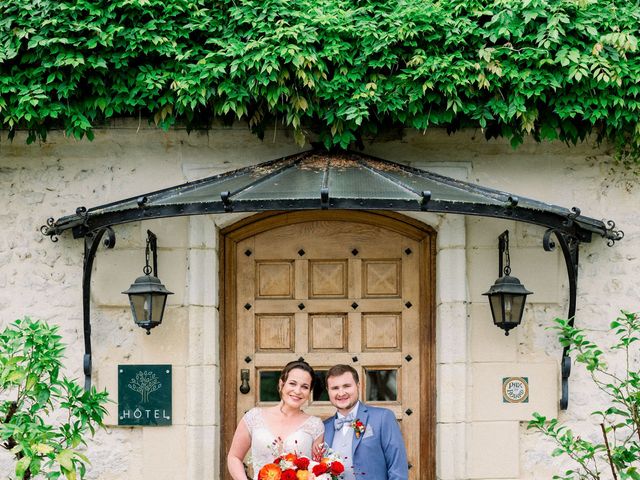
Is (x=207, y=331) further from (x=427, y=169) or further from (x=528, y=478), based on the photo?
(x=528, y=478)

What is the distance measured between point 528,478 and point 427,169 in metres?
2.02

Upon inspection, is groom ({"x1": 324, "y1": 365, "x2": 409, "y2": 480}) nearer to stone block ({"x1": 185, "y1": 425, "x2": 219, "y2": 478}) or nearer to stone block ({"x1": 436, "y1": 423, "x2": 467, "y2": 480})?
stone block ({"x1": 436, "y1": 423, "x2": 467, "y2": 480})

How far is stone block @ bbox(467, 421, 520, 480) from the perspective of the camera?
5410 millimetres

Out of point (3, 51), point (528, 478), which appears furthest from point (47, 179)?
point (528, 478)

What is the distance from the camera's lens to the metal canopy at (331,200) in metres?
4.70

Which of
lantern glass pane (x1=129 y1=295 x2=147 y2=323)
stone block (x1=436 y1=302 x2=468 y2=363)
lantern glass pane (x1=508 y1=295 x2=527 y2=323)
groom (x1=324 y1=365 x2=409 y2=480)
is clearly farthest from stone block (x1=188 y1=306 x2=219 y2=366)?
lantern glass pane (x1=508 y1=295 x2=527 y2=323)

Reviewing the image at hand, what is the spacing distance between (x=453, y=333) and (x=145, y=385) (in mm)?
1932

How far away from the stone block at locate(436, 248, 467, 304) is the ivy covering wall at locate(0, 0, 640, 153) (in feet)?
2.69

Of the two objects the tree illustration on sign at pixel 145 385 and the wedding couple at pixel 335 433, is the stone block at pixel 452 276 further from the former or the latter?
the tree illustration on sign at pixel 145 385

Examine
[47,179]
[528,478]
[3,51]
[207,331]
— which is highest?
[3,51]

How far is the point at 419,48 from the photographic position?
17.7 ft

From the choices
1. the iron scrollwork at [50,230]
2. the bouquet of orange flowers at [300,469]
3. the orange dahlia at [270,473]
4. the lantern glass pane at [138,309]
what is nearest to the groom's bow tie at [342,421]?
the bouquet of orange flowers at [300,469]

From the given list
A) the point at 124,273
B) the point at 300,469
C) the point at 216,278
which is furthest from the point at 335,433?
the point at 124,273

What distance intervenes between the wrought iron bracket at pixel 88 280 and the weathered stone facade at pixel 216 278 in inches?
3.9
